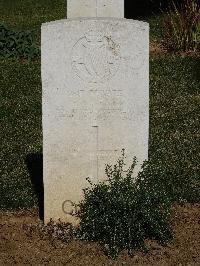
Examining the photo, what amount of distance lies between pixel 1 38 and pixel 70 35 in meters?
7.09

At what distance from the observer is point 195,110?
330 inches

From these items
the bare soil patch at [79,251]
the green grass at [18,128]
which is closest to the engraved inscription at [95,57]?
the bare soil patch at [79,251]

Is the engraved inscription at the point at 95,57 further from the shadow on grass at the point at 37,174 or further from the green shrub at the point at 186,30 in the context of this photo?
the green shrub at the point at 186,30

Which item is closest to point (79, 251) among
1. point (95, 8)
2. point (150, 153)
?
point (95, 8)

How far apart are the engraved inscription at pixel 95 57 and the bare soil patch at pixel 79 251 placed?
53.4 inches

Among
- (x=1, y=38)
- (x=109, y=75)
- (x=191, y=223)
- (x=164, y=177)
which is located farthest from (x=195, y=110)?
(x=1, y=38)

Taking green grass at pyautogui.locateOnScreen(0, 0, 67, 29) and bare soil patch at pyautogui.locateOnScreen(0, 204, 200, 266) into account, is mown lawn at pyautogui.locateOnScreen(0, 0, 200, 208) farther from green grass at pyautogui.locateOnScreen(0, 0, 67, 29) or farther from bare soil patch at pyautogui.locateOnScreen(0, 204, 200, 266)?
green grass at pyautogui.locateOnScreen(0, 0, 67, 29)

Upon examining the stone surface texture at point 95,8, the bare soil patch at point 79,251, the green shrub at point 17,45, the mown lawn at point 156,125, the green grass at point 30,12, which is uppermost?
the green grass at point 30,12

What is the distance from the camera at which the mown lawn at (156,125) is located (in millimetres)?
5961

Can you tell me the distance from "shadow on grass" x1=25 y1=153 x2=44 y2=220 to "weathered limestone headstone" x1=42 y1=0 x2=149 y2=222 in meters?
0.65

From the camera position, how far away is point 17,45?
445 inches

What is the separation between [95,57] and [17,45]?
6898mm

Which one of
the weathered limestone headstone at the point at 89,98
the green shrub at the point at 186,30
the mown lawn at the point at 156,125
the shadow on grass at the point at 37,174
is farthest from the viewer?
the green shrub at the point at 186,30

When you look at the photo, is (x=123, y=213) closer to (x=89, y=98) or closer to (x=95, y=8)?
(x=89, y=98)
